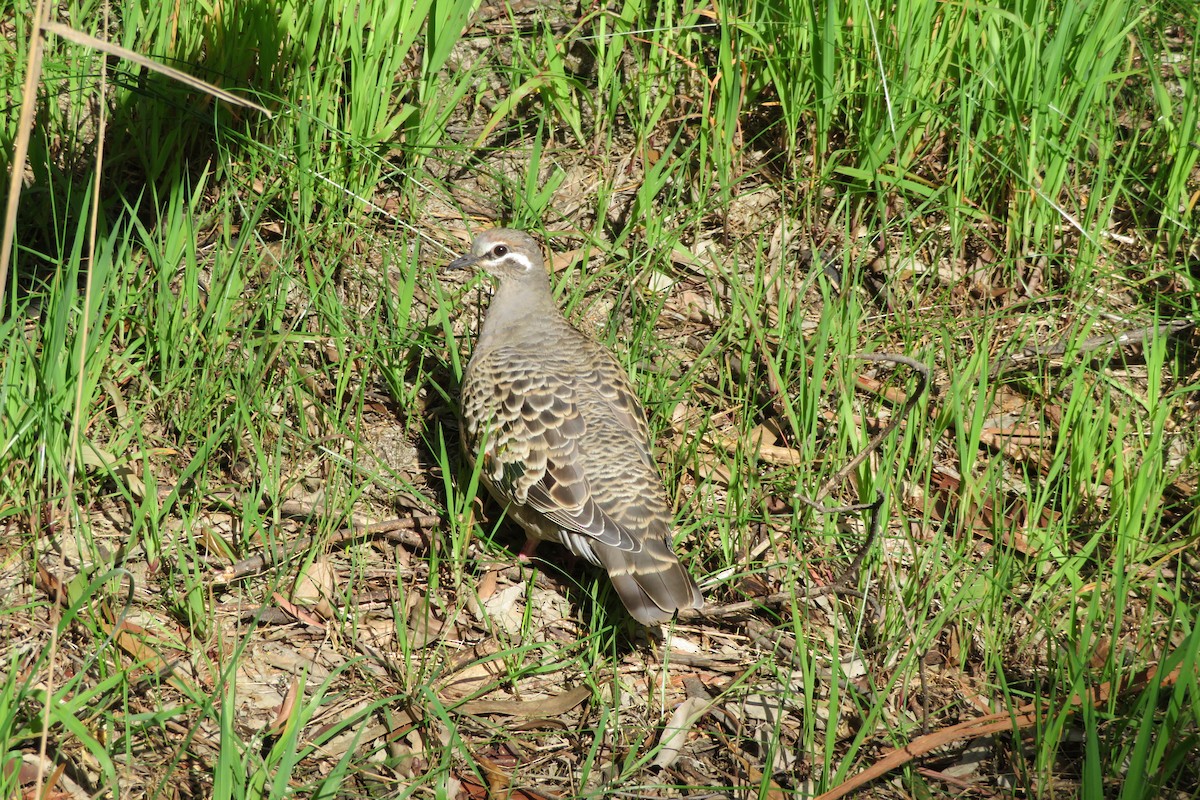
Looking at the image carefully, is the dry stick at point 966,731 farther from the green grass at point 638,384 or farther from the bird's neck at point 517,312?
the bird's neck at point 517,312

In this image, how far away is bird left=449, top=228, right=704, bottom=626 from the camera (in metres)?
3.96

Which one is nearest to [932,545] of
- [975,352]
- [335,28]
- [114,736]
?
[975,352]

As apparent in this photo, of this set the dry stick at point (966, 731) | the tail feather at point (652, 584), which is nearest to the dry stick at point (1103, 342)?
the dry stick at point (966, 731)

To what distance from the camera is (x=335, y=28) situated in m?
5.04

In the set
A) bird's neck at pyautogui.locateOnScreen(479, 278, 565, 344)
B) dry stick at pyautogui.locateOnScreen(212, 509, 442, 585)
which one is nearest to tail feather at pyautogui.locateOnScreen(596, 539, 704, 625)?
dry stick at pyautogui.locateOnScreen(212, 509, 442, 585)

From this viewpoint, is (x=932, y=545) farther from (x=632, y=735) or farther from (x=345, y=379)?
(x=345, y=379)

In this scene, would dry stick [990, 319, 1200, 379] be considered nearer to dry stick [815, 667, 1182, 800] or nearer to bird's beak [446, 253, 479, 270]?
dry stick [815, 667, 1182, 800]

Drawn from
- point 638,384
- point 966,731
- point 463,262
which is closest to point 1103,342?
point 638,384

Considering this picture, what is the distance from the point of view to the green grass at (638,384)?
3.70 m

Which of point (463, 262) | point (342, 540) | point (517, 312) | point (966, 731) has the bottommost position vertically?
point (342, 540)

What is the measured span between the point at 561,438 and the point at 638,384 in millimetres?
757

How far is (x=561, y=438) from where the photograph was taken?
430cm

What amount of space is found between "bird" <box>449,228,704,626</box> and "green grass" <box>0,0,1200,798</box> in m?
0.25

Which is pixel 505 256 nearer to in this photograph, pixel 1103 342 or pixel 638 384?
pixel 638 384
